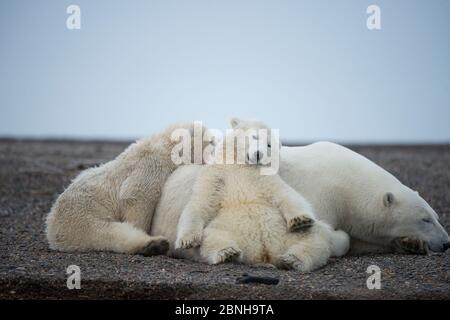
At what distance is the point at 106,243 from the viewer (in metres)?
7.43

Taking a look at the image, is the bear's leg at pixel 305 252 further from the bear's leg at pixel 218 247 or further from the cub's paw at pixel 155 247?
the cub's paw at pixel 155 247

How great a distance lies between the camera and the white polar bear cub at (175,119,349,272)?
6535 millimetres

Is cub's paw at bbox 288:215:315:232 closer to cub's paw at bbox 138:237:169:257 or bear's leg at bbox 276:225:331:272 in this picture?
bear's leg at bbox 276:225:331:272

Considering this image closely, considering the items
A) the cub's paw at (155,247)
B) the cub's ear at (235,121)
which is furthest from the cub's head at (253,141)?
the cub's paw at (155,247)

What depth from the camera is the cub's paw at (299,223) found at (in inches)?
255

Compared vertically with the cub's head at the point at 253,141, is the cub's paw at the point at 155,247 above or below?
below

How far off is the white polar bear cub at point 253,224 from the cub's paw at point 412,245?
1.05 m

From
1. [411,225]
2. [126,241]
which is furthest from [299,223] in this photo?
[126,241]

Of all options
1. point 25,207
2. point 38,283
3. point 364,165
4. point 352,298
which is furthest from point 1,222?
point 352,298

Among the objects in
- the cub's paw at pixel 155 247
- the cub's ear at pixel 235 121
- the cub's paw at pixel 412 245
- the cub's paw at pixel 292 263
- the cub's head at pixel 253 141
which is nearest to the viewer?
the cub's paw at pixel 292 263

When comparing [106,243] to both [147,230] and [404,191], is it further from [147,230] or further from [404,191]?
[404,191]

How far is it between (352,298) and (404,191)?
248 cm

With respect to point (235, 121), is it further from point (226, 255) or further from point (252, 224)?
point (226, 255)

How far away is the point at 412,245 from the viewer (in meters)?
7.60
